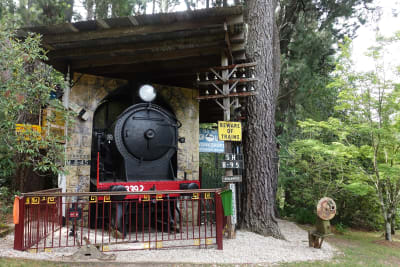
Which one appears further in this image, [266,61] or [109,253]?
[266,61]

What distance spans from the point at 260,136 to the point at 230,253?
9.15 feet

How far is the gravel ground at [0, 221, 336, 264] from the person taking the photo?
3905 millimetres

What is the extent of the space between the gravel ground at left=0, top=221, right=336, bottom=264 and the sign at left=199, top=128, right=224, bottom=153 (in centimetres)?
349

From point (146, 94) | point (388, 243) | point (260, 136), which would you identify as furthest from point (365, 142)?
point (146, 94)

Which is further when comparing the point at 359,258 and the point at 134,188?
the point at 134,188

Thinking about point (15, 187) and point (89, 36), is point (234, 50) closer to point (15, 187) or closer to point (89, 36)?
point (89, 36)

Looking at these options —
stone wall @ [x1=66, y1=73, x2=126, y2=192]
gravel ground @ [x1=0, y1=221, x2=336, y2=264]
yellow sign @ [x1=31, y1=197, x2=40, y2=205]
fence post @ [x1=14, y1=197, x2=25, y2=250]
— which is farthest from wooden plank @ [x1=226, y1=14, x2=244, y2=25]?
fence post @ [x1=14, y1=197, x2=25, y2=250]

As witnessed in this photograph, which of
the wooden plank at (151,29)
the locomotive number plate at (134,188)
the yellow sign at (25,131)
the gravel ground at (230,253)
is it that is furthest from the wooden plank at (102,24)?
the gravel ground at (230,253)

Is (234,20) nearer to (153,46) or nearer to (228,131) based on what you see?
(153,46)

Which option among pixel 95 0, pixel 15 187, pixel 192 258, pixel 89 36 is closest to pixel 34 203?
pixel 192 258

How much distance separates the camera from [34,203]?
409 cm

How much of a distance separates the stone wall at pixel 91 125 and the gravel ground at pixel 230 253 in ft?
6.11

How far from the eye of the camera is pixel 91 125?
679 cm

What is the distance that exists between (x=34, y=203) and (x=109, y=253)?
1.24m
